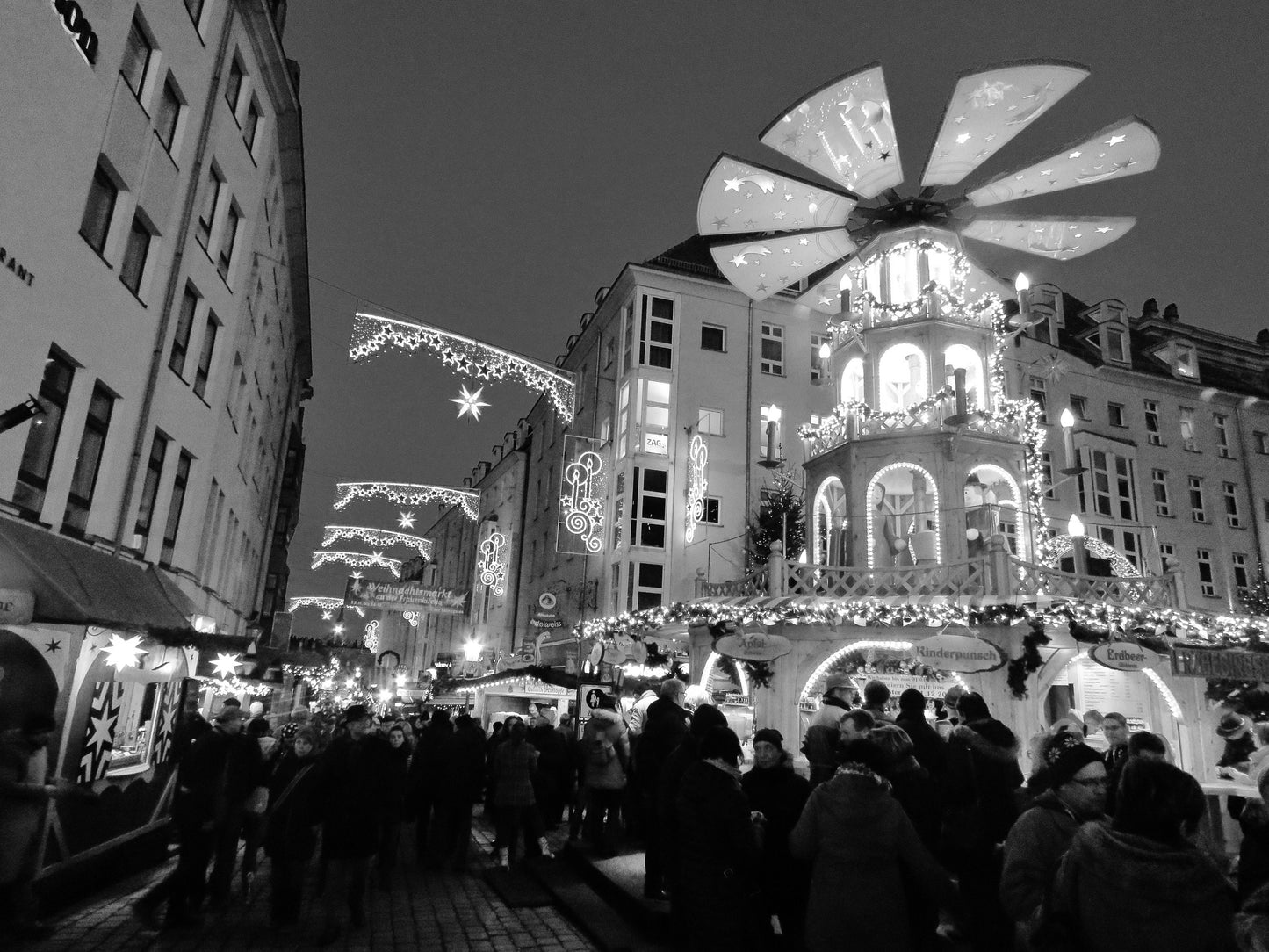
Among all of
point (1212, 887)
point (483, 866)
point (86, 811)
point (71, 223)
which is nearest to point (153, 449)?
point (71, 223)

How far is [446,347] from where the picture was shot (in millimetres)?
16547

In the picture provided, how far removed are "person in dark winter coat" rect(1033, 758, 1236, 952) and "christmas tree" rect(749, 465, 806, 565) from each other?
23.5m

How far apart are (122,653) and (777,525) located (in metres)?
20.3

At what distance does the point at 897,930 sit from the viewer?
12.7 ft

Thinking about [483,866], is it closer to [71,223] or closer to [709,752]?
[709,752]

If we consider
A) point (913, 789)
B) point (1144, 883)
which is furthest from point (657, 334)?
point (1144, 883)

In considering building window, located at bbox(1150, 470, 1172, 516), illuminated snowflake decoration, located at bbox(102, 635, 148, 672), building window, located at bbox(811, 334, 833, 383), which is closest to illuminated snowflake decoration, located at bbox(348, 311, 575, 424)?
illuminated snowflake decoration, located at bbox(102, 635, 148, 672)

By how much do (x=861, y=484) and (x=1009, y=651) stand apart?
17.9ft

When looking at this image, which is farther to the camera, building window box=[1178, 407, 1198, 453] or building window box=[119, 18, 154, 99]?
building window box=[1178, 407, 1198, 453]

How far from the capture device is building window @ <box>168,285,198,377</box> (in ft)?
47.7

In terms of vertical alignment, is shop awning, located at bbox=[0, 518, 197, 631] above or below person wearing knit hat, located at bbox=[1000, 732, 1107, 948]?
above

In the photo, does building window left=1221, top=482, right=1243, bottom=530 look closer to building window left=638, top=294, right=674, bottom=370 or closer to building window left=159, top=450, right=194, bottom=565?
building window left=638, top=294, right=674, bottom=370

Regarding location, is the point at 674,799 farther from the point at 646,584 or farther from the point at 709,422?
the point at 709,422

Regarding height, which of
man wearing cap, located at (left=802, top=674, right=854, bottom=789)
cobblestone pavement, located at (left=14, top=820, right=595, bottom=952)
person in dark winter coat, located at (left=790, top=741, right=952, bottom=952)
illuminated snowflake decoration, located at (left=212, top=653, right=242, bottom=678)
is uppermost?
illuminated snowflake decoration, located at (left=212, top=653, right=242, bottom=678)
